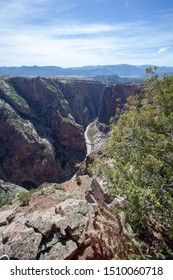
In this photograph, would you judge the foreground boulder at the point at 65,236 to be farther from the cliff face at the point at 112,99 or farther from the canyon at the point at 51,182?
the cliff face at the point at 112,99

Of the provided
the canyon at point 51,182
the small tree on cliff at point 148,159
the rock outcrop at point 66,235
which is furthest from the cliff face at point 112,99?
the rock outcrop at point 66,235

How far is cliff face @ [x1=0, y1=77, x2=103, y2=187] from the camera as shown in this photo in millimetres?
90312

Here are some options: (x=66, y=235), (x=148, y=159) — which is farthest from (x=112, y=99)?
(x=148, y=159)

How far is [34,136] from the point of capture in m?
99.1

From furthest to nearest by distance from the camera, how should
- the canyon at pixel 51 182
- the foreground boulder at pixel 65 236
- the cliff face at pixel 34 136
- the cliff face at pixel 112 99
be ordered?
the cliff face at pixel 112 99
the cliff face at pixel 34 136
the canyon at pixel 51 182
the foreground boulder at pixel 65 236

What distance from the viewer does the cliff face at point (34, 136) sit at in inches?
3556

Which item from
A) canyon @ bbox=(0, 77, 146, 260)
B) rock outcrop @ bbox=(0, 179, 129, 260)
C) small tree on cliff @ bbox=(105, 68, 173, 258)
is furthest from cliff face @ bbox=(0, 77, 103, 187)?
small tree on cliff @ bbox=(105, 68, 173, 258)

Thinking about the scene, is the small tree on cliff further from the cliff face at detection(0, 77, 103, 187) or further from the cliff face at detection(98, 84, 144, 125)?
the cliff face at detection(98, 84, 144, 125)

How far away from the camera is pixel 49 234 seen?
14805 mm

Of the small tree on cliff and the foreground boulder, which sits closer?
the small tree on cliff

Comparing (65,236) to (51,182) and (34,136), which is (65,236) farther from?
(34,136)

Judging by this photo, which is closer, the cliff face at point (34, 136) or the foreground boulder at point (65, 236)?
the foreground boulder at point (65, 236)

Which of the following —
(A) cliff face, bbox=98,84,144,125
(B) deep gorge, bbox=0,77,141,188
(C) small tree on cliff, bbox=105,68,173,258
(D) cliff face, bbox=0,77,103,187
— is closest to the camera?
(C) small tree on cliff, bbox=105,68,173,258

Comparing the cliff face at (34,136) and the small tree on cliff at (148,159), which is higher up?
the small tree on cliff at (148,159)
